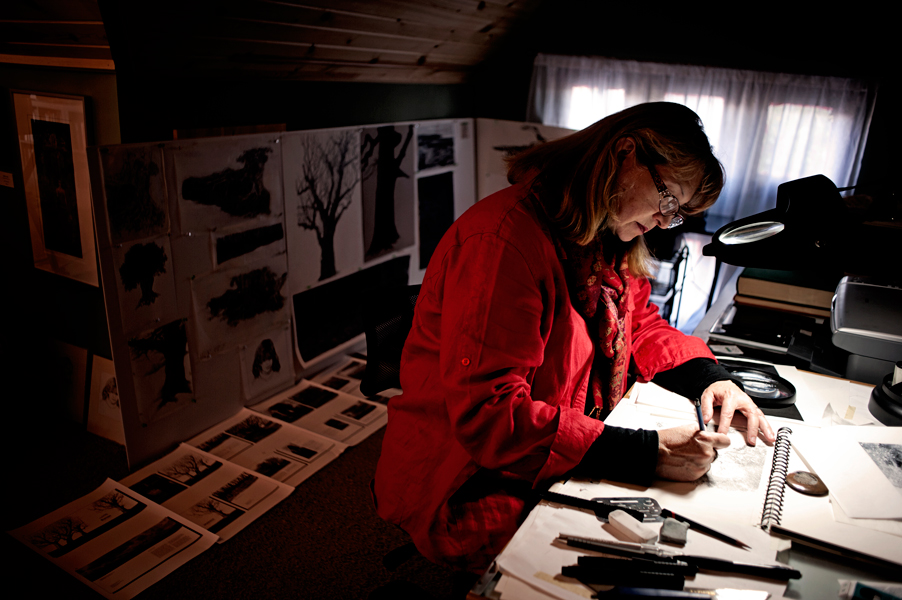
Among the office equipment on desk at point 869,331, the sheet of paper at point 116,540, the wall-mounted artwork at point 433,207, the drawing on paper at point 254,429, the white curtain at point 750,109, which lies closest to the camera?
the office equipment on desk at point 869,331

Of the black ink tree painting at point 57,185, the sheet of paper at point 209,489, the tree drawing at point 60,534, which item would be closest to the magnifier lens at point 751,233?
the sheet of paper at point 209,489

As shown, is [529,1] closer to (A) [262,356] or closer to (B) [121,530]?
(A) [262,356]

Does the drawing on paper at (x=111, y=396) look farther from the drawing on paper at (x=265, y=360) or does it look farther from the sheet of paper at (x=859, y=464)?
the sheet of paper at (x=859, y=464)

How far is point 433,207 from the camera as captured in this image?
3.77 meters

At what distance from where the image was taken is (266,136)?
8.44ft

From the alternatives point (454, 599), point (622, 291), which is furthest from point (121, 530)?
point (622, 291)

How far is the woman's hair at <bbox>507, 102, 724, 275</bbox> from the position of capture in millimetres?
1131

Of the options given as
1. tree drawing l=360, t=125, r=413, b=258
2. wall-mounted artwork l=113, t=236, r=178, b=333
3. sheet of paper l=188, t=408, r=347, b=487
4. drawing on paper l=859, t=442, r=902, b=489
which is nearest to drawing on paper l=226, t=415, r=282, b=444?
sheet of paper l=188, t=408, r=347, b=487

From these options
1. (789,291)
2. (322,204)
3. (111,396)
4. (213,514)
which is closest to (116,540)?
(213,514)

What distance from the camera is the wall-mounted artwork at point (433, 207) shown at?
3664 millimetres

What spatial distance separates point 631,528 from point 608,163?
0.65 metres

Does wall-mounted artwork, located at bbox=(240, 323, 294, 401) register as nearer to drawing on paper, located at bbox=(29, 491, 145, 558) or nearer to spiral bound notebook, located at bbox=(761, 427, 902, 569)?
drawing on paper, located at bbox=(29, 491, 145, 558)

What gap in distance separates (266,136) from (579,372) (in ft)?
6.16

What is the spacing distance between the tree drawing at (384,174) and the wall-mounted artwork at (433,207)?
0.24m
